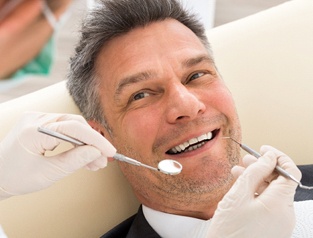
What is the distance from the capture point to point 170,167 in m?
1.33

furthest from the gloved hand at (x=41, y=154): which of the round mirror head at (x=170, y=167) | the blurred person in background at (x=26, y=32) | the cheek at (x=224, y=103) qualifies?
the blurred person in background at (x=26, y=32)

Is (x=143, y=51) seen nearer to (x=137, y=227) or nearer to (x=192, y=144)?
(x=192, y=144)

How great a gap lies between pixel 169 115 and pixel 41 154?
355mm

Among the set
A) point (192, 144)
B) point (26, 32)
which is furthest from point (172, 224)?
point (26, 32)

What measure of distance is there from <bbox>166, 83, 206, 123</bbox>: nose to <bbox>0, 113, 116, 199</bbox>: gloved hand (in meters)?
0.26

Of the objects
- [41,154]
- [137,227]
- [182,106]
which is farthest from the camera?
[137,227]

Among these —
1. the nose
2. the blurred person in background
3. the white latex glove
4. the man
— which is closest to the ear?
the man

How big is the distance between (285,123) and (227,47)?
13.4 inches

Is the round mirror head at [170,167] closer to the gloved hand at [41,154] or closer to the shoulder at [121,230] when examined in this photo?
the gloved hand at [41,154]

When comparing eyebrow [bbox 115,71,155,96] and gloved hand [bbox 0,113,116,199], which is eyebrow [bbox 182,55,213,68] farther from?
gloved hand [bbox 0,113,116,199]

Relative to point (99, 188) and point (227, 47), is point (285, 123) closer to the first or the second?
point (227, 47)

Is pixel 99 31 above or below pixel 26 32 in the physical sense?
below

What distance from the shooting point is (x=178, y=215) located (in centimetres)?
150

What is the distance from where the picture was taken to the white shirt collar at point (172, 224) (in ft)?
4.83
